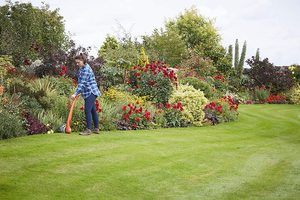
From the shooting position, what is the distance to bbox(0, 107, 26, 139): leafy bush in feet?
32.2

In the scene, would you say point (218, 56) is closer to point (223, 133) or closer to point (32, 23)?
point (32, 23)

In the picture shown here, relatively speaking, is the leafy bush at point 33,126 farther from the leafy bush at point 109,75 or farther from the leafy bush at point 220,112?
the leafy bush at point 220,112

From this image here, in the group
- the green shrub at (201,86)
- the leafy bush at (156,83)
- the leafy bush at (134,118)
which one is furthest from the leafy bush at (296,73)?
the leafy bush at (134,118)

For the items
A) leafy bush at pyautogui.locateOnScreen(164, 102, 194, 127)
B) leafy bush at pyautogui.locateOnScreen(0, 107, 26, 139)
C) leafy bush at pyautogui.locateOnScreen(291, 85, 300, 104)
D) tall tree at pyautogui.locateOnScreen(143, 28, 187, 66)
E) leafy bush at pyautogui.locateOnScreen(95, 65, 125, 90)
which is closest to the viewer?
leafy bush at pyautogui.locateOnScreen(0, 107, 26, 139)

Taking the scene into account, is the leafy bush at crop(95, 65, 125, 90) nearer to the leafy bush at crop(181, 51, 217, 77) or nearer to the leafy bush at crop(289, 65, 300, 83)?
the leafy bush at crop(181, 51, 217, 77)

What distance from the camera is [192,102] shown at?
48.6ft

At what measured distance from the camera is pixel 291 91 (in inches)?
976

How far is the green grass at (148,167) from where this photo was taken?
252 inches

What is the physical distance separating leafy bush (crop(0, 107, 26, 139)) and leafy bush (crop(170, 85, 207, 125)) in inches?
234

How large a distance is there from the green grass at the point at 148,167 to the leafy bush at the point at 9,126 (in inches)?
12.8

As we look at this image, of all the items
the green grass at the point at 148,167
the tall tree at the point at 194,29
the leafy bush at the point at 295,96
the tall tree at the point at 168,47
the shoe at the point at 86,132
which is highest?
the tall tree at the point at 194,29

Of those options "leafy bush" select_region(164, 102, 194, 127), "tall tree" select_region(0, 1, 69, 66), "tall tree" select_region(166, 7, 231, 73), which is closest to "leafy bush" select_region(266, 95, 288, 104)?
"leafy bush" select_region(164, 102, 194, 127)

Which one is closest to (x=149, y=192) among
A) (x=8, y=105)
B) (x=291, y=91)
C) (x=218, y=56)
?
(x=8, y=105)

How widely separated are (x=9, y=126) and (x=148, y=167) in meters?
3.90
